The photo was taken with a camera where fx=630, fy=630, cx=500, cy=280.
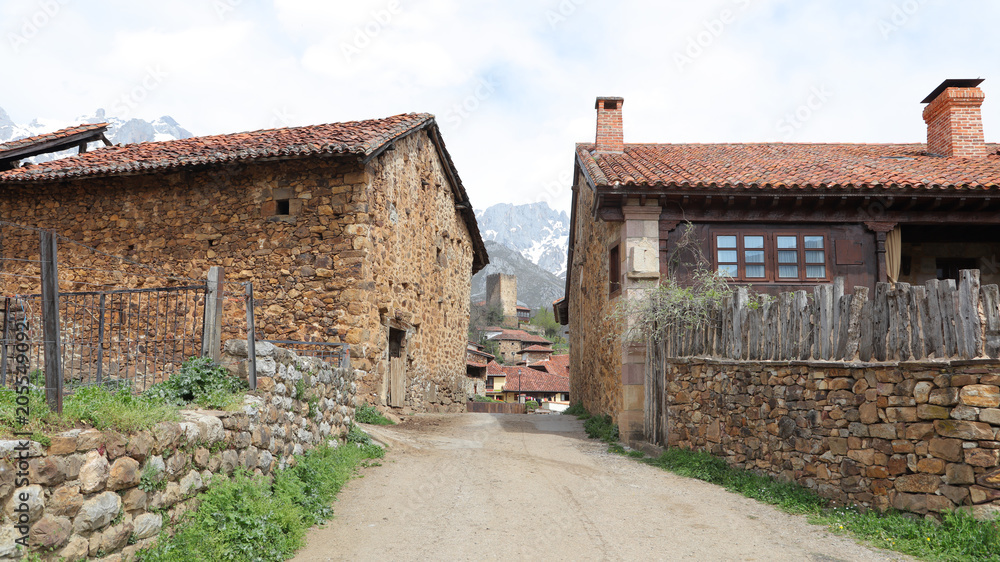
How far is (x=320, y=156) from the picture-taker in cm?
1043

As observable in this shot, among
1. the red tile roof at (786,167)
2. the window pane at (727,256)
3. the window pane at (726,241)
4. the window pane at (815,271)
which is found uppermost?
the red tile roof at (786,167)

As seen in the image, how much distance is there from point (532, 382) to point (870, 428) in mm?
40137

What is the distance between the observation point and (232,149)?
37.3ft

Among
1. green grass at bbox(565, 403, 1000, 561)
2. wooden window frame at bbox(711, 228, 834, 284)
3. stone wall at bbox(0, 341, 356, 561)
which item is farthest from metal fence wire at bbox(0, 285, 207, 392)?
wooden window frame at bbox(711, 228, 834, 284)

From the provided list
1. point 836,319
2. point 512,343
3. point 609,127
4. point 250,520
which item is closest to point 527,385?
point 512,343

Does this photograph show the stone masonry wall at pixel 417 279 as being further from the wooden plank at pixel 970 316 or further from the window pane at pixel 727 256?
the wooden plank at pixel 970 316

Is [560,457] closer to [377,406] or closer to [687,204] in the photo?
[377,406]

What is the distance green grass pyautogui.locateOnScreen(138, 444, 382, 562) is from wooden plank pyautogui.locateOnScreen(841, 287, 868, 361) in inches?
204

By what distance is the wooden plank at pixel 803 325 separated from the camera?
6.65m

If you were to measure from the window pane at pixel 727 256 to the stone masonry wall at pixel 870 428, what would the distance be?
135 inches

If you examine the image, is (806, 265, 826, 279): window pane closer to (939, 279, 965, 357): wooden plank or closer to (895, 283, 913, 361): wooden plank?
(895, 283, 913, 361): wooden plank

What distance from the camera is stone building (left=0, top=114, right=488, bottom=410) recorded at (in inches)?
425

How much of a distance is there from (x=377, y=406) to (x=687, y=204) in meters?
6.58

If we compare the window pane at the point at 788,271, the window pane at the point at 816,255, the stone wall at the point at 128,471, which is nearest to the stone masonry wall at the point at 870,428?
the window pane at the point at 788,271
